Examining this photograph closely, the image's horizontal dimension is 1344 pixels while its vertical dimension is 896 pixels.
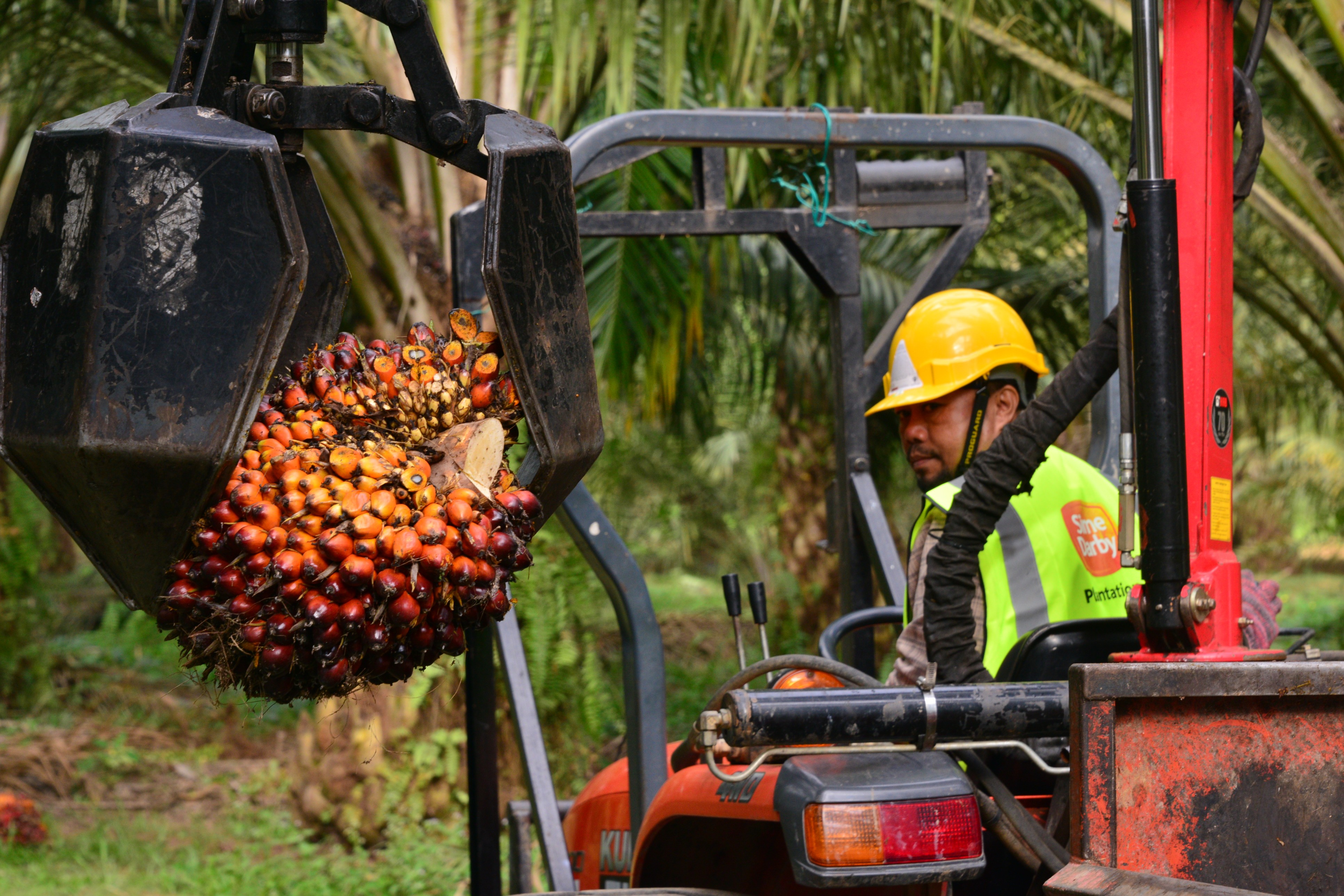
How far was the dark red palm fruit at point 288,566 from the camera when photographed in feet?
4.55

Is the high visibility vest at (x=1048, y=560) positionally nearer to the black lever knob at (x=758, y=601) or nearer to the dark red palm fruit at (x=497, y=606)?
the black lever knob at (x=758, y=601)

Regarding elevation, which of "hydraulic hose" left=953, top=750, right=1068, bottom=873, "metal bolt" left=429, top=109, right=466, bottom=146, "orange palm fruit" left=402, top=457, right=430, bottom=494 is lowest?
"hydraulic hose" left=953, top=750, right=1068, bottom=873

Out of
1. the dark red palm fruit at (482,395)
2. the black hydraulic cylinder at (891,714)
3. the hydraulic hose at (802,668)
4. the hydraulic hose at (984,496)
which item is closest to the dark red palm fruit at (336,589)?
the dark red palm fruit at (482,395)

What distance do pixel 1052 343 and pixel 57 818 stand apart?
6.13 meters

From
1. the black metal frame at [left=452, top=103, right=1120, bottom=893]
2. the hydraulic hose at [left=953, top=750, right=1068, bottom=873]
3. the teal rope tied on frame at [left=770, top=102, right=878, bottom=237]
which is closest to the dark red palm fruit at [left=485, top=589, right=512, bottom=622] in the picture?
the hydraulic hose at [left=953, top=750, right=1068, bottom=873]

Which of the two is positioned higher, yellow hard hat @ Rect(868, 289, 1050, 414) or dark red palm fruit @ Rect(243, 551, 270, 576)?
yellow hard hat @ Rect(868, 289, 1050, 414)

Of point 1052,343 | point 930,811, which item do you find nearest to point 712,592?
point 1052,343

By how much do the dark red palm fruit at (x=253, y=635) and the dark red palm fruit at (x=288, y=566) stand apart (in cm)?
7

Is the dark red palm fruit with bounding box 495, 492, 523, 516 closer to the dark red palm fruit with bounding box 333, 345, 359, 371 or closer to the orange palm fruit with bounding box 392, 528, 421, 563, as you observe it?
the orange palm fruit with bounding box 392, 528, 421, 563

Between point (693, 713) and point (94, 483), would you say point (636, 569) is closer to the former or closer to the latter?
point (94, 483)

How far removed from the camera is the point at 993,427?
2.84m

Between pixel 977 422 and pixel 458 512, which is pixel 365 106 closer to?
pixel 458 512

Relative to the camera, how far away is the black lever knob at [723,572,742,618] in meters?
2.29

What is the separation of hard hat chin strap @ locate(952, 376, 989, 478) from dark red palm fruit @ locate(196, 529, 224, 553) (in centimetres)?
175
